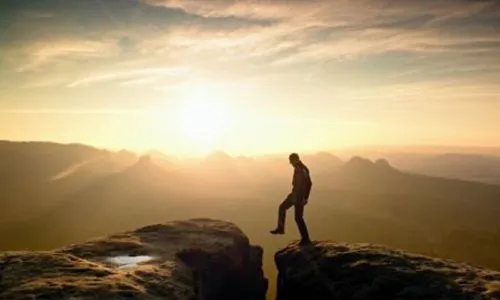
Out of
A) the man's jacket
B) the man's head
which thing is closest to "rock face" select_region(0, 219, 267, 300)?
the man's jacket

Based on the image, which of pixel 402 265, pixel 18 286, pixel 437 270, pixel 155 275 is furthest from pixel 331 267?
pixel 18 286

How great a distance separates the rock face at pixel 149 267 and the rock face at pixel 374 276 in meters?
3.86

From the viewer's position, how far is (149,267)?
763 inches

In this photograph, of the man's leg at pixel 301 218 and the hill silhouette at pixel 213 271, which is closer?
the hill silhouette at pixel 213 271

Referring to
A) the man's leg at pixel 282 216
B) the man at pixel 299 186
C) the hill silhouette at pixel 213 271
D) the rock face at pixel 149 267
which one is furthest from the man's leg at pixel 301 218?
the rock face at pixel 149 267

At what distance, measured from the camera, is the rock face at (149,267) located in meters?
15.4

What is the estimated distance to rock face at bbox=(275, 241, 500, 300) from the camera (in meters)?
17.3

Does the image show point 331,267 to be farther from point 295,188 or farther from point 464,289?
point 464,289

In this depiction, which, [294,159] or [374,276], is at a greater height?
[294,159]

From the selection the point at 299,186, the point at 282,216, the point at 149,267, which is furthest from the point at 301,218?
the point at 149,267

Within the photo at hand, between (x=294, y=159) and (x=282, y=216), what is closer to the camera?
(x=294, y=159)

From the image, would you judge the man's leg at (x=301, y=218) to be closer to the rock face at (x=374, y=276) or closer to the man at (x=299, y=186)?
the man at (x=299, y=186)

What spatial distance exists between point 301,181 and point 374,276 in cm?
673

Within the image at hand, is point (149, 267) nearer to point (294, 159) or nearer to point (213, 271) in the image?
point (213, 271)
